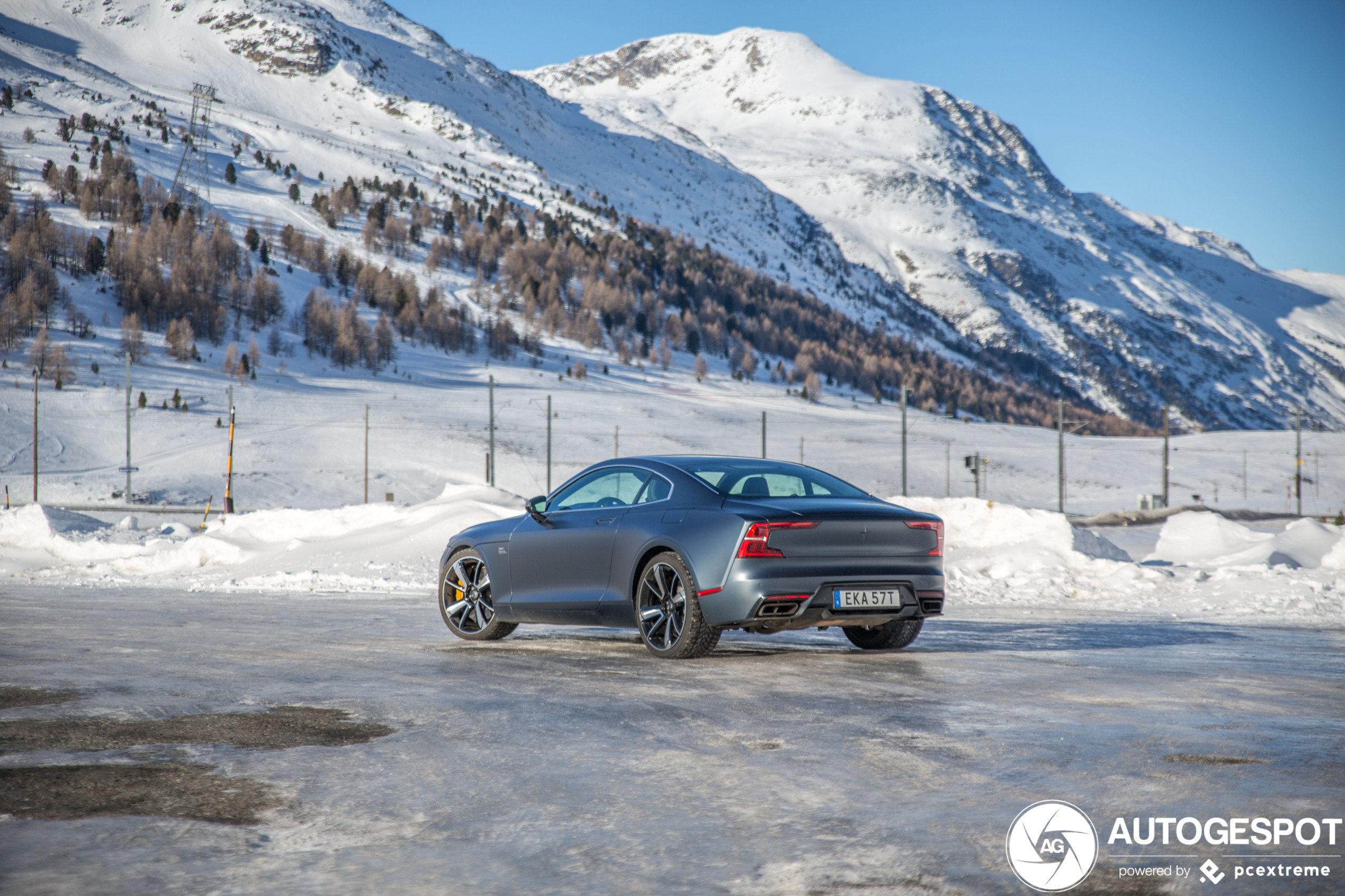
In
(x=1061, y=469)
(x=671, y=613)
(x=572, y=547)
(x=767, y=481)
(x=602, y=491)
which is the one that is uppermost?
(x=767, y=481)

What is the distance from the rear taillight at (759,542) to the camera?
8117 millimetres

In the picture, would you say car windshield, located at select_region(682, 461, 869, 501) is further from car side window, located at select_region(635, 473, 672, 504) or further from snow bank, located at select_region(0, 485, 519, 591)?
snow bank, located at select_region(0, 485, 519, 591)

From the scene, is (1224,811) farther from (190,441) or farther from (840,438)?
(840,438)

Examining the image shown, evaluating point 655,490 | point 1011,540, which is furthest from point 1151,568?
point 655,490

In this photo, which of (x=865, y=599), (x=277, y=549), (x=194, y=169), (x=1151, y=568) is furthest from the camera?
(x=194, y=169)

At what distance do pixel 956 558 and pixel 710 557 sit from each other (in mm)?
10587

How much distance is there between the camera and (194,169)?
486ft

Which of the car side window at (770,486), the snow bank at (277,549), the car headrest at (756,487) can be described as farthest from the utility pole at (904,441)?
the car headrest at (756,487)

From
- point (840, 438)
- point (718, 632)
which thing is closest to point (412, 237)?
point (840, 438)

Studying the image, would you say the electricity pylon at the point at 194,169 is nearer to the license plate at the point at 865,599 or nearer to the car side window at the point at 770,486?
the car side window at the point at 770,486

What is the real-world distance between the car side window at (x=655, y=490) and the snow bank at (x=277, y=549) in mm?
7947

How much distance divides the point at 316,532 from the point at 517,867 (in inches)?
717

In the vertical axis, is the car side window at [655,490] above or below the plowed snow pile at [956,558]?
above

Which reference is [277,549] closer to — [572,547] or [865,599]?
[572,547]
